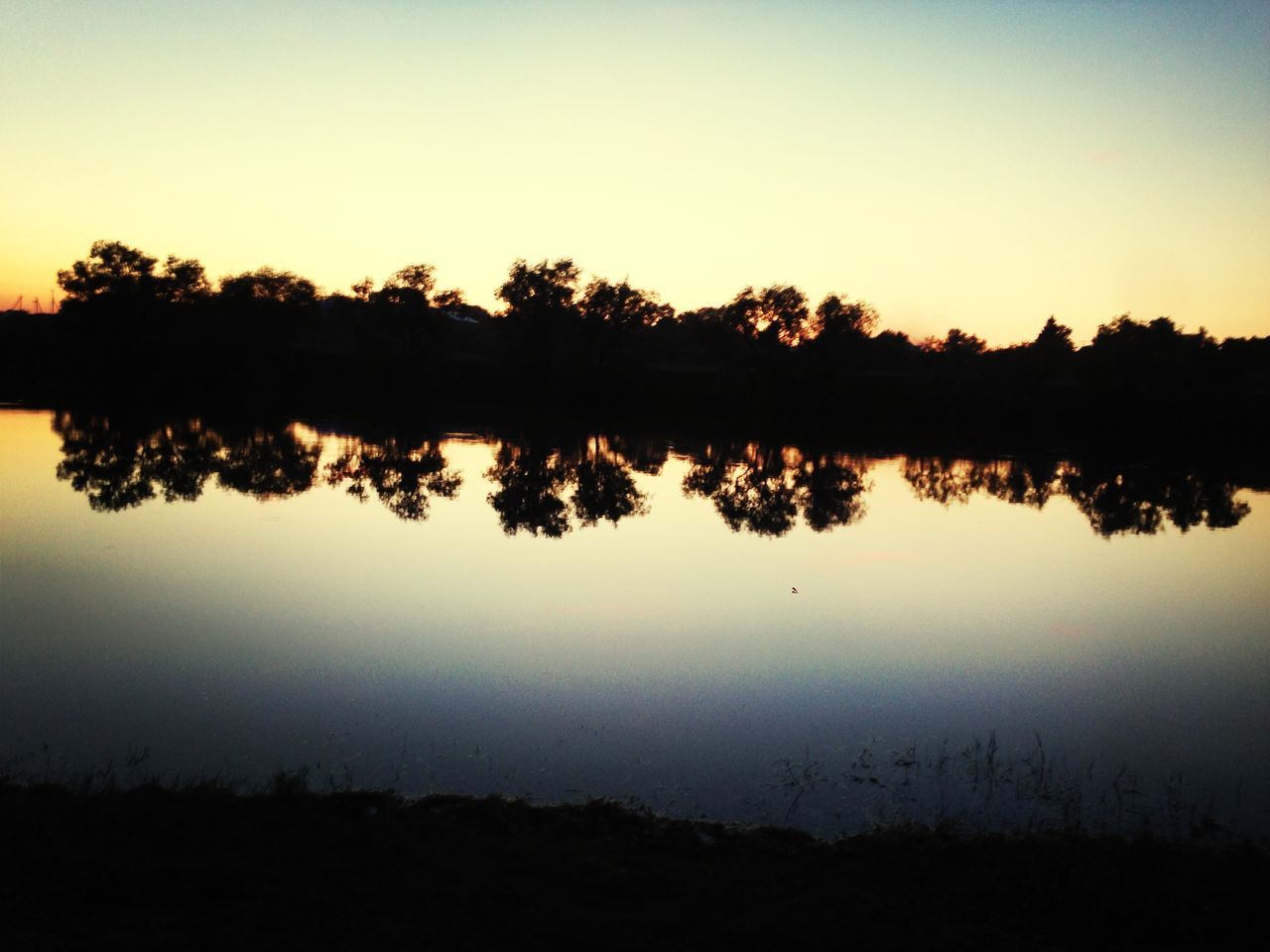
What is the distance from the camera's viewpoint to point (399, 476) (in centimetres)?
3092

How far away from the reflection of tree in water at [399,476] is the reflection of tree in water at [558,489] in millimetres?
1949

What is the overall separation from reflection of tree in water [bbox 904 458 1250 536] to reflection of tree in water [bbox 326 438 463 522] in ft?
59.0

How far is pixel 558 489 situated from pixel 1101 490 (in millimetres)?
24432

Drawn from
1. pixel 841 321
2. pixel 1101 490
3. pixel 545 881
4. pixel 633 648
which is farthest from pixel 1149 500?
pixel 841 321

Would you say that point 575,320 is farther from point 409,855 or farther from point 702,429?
point 409,855

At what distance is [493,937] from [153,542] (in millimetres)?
15394

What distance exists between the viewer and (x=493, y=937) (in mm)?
4926

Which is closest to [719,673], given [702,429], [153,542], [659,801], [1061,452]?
[659,801]

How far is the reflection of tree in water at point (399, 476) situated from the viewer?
2511 centimetres

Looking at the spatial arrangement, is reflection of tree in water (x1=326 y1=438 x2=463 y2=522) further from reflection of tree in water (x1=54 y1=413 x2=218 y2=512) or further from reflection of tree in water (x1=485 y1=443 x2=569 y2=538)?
reflection of tree in water (x1=54 y1=413 x2=218 y2=512)

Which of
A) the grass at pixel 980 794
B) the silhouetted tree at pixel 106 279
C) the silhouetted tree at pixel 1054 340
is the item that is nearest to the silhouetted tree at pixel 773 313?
the silhouetted tree at pixel 1054 340

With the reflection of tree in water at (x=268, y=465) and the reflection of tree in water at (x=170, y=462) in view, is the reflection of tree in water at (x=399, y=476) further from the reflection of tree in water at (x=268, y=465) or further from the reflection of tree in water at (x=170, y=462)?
the reflection of tree in water at (x=170, y=462)

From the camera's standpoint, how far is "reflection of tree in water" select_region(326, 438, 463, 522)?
25109 millimetres

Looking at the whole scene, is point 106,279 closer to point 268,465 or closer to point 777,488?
point 268,465
